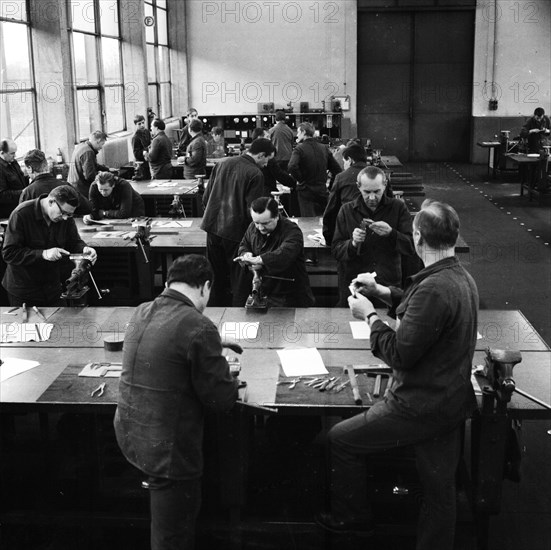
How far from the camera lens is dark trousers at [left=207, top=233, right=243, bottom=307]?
21.6 feet

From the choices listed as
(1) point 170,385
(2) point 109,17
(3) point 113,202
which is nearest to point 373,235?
(1) point 170,385

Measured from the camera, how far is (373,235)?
545 cm

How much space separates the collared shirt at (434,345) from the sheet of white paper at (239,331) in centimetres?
141

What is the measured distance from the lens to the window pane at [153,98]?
16000 millimetres

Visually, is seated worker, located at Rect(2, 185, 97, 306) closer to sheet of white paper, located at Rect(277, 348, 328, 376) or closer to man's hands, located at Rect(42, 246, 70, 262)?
man's hands, located at Rect(42, 246, 70, 262)

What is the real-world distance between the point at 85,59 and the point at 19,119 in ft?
8.31

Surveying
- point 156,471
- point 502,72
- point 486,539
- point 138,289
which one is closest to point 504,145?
point 502,72

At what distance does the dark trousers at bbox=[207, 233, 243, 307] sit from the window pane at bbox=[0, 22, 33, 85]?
4584 millimetres

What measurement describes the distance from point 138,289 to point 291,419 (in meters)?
2.98

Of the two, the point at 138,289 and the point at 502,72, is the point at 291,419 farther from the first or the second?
the point at 502,72

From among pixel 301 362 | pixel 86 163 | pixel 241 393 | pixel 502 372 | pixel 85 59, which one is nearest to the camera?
pixel 502 372

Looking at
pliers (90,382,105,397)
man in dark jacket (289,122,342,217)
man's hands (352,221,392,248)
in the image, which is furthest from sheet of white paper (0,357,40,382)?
man in dark jacket (289,122,342,217)

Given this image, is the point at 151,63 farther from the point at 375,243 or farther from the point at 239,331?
the point at 239,331

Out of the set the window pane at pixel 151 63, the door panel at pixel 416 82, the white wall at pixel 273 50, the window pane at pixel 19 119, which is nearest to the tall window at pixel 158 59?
the window pane at pixel 151 63
